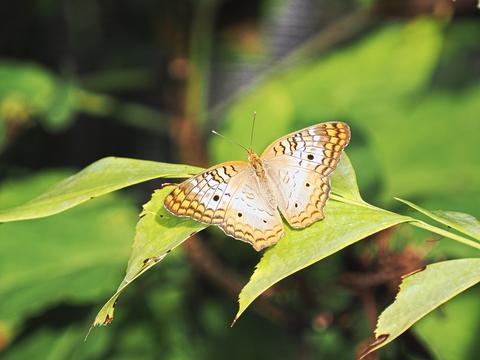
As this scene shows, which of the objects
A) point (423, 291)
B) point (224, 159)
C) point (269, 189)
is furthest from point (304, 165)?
point (224, 159)

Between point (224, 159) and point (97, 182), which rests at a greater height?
point (97, 182)

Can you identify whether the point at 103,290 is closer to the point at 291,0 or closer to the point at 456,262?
the point at 456,262

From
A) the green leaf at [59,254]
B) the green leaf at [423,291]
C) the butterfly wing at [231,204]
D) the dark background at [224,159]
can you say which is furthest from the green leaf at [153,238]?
the green leaf at [59,254]

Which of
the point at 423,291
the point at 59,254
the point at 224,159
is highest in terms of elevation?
the point at 423,291

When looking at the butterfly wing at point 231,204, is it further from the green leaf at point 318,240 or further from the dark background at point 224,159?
the dark background at point 224,159

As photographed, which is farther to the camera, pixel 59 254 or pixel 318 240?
pixel 59 254

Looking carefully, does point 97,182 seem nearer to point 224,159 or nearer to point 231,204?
point 231,204

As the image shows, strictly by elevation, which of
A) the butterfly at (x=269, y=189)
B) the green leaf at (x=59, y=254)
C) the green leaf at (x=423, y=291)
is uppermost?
the butterfly at (x=269, y=189)
